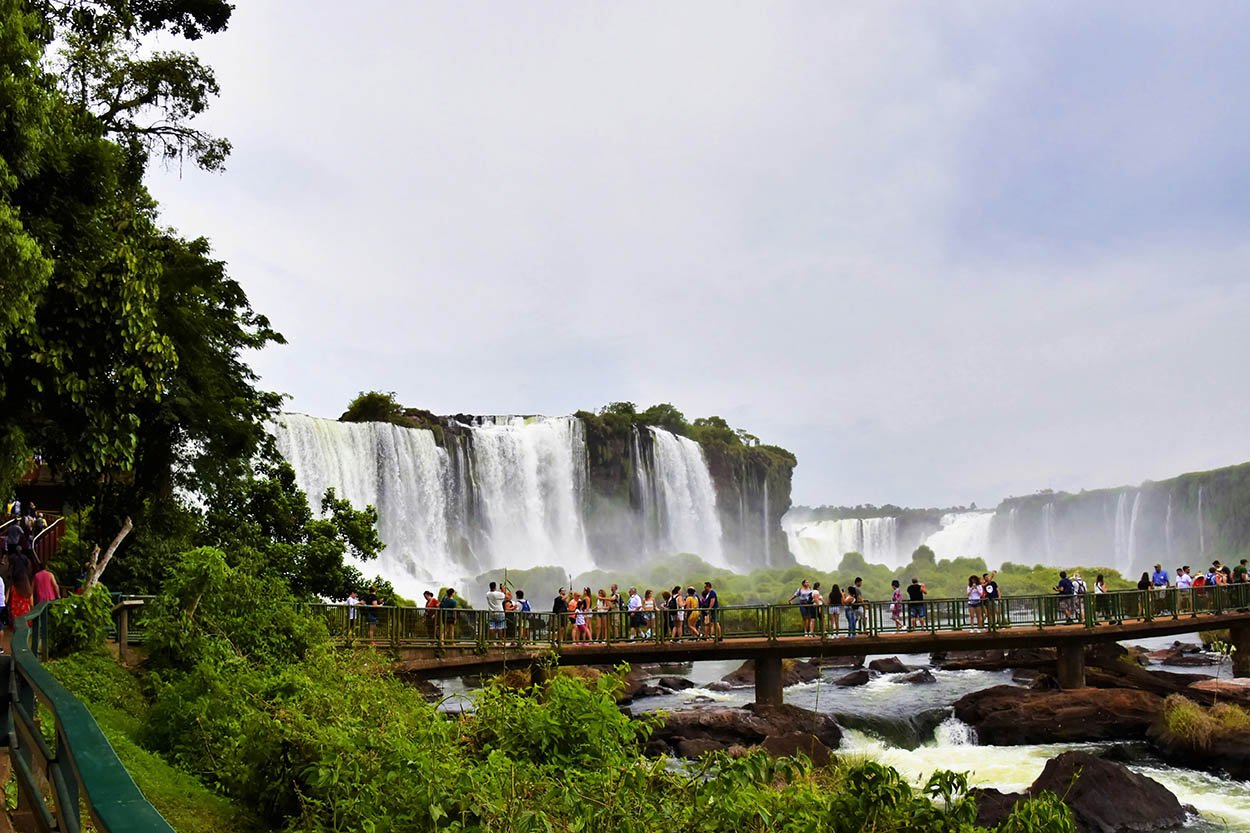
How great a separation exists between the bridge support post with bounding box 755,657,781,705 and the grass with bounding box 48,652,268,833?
12.3 m

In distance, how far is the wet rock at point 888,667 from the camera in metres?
29.2

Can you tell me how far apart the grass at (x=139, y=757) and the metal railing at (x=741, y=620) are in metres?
4.23

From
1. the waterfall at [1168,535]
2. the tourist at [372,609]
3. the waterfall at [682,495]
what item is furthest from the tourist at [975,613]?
the waterfall at [1168,535]

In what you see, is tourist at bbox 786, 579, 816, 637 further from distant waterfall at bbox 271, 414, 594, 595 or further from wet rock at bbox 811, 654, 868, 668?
distant waterfall at bbox 271, 414, 594, 595

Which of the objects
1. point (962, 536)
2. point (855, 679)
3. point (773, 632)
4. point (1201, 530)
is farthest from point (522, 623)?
point (1201, 530)

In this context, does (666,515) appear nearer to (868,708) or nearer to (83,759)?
(868,708)

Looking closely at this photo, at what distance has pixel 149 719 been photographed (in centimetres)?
1180

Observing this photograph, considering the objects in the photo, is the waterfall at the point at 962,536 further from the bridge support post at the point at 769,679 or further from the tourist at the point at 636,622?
the tourist at the point at 636,622

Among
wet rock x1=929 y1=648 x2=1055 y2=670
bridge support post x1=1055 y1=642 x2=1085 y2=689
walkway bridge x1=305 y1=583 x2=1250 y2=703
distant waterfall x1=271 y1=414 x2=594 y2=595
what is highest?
distant waterfall x1=271 y1=414 x2=594 y2=595

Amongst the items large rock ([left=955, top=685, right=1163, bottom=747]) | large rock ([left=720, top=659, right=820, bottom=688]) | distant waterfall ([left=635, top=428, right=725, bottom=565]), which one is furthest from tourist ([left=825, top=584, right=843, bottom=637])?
distant waterfall ([left=635, top=428, right=725, bottom=565])

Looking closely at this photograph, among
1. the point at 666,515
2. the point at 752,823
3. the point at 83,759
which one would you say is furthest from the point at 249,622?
the point at 666,515

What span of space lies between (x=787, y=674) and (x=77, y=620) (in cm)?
2010

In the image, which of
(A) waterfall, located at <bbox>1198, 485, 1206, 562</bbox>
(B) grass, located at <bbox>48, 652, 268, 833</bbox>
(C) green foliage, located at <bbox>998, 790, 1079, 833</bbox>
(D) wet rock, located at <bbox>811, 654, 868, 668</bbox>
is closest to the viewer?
(C) green foliage, located at <bbox>998, 790, 1079, 833</bbox>

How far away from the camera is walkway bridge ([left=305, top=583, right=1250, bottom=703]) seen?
1925 cm
